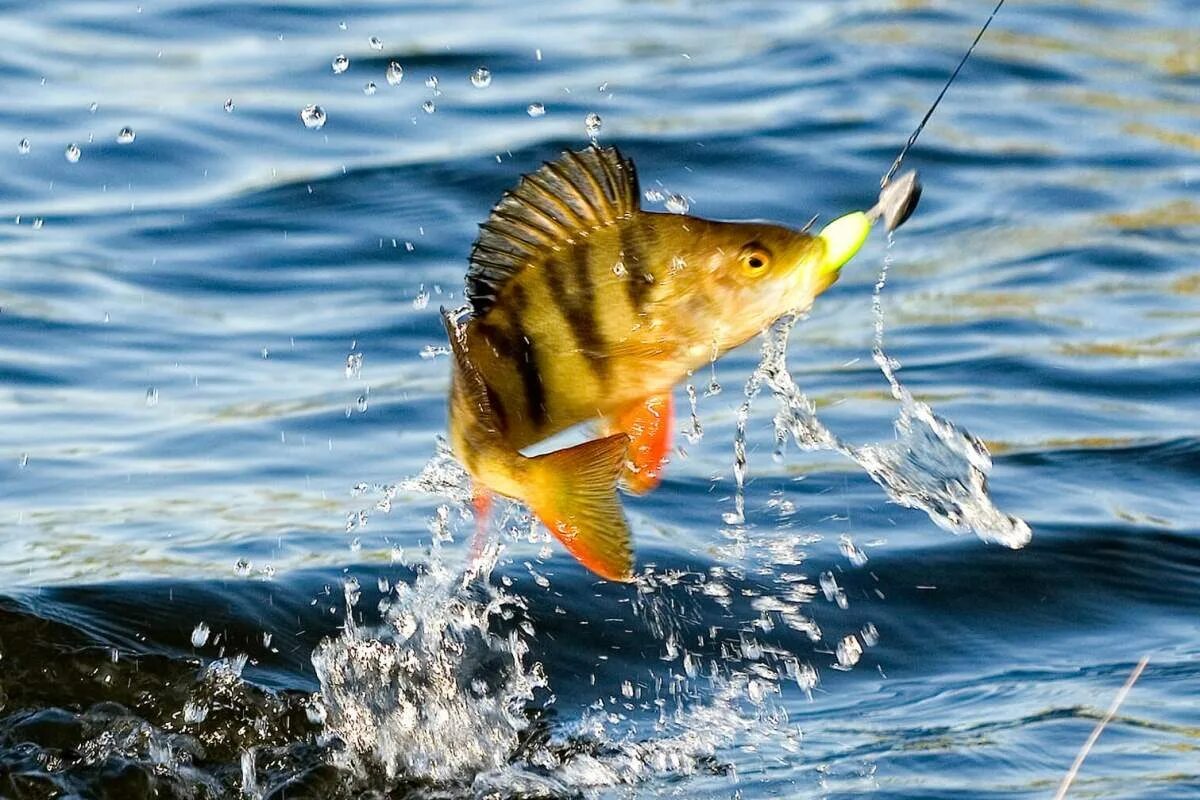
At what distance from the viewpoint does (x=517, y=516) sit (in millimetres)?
4695

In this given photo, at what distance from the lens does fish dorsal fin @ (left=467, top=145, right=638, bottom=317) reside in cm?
285

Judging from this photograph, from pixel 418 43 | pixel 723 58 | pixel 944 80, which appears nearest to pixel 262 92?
pixel 418 43

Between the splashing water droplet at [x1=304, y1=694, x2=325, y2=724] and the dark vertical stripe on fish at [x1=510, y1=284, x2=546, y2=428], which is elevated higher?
the dark vertical stripe on fish at [x1=510, y1=284, x2=546, y2=428]

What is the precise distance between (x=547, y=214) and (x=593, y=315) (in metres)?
0.17

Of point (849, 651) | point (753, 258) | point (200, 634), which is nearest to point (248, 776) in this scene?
point (200, 634)

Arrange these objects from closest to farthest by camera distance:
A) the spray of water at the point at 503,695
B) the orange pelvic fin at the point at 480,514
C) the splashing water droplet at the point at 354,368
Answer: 1. the orange pelvic fin at the point at 480,514
2. the spray of water at the point at 503,695
3. the splashing water droplet at the point at 354,368

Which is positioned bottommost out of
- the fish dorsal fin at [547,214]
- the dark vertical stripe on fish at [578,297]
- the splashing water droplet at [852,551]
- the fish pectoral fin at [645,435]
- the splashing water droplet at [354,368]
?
the fish pectoral fin at [645,435]

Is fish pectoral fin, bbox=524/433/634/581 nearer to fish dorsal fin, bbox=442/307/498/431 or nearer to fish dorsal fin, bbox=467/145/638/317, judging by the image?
fish dorsal fin, bbox=442/307/498/431

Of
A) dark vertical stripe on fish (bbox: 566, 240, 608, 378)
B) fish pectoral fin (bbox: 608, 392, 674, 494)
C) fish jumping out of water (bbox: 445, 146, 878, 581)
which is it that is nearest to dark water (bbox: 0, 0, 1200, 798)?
fish pectoral fin (bbox: 608, 392, 674, 494)

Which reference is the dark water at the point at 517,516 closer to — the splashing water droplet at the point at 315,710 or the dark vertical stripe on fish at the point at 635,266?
the splashing water droplet at the point at 315,710

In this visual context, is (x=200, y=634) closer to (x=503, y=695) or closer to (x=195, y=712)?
(x=195, y=712)

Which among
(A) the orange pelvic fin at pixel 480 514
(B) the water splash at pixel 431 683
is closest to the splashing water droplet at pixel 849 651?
(B) the water splash at pixel 431 683

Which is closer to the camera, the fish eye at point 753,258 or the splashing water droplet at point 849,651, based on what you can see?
the fish eye at point 753,258

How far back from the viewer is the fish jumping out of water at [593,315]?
2.80 metres
